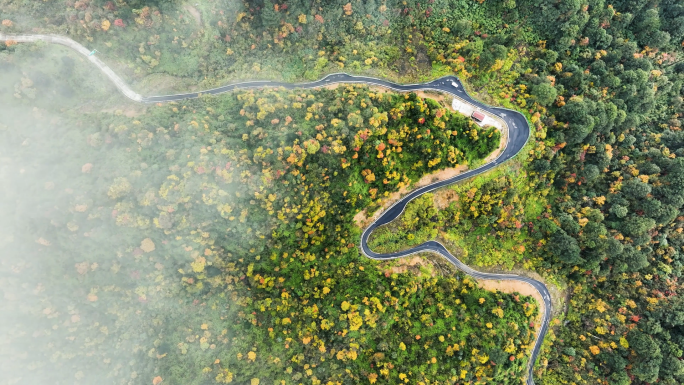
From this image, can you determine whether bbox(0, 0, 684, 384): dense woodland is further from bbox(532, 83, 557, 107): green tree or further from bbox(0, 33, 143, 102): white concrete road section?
bbox(0, 33, 143, 102): white concrete road section

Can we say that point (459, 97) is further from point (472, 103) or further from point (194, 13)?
point (194, 13)

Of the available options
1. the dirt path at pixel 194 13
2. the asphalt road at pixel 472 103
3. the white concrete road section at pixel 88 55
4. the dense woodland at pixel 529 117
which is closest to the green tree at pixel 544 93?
the dense woodland at pixel 529 117

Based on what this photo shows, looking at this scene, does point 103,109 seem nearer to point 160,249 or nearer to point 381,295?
point 160,249

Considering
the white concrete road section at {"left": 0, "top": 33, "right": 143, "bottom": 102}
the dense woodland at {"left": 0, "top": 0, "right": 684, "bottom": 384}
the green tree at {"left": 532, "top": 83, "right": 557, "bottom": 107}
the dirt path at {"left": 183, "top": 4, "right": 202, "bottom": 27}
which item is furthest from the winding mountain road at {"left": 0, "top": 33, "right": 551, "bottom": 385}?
the dirt path at {"left": 183, "top": 4, "right": 202, "bottom": 27}

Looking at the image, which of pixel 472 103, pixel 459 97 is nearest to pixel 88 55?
pixel 459 97

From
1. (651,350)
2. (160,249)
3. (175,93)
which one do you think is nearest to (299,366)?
(160,249)
